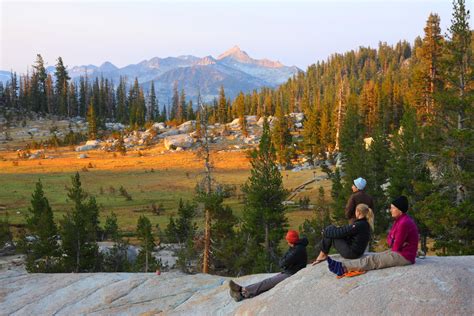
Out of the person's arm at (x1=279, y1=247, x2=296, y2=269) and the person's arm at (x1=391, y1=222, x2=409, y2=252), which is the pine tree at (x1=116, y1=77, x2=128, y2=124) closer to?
the person's arm at (x1=279, y1=247, x2=296, y2=269)

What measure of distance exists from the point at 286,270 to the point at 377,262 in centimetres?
275

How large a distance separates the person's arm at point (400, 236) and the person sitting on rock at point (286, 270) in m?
2.49

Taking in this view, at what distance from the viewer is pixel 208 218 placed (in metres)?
23.4

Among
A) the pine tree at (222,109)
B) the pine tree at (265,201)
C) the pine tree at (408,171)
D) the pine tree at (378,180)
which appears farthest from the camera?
the pine tree at (222,109)

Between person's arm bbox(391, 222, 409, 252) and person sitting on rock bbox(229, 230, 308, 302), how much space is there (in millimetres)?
2487

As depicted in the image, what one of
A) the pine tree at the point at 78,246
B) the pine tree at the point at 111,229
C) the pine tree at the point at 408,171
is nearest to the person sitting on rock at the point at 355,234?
the pine tree at the point at 78,246

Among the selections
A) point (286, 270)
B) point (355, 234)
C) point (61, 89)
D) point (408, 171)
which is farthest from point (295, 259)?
point (61, 89)

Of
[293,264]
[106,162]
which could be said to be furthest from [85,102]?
[293,264]

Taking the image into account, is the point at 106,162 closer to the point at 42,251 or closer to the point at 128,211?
the point at 128,211

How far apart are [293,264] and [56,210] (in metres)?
39.1

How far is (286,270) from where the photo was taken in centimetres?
1116

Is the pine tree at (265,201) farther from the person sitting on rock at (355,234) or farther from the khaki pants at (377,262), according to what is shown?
the khaki pants at (377,262)

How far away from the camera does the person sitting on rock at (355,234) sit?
380 inches

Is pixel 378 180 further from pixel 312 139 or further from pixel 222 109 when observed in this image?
pixel 222 109
